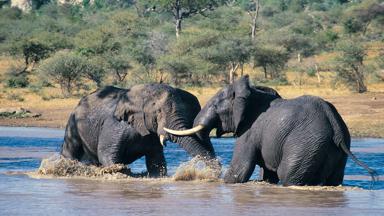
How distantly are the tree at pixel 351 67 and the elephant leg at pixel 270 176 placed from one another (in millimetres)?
23469

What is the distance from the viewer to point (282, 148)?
42.9ft

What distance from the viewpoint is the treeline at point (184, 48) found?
4334 centimetres

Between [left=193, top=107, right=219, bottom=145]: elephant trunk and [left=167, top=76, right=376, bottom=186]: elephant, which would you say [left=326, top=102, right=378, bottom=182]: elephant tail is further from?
[left=193, top=107, right=219, bottom=145]: elephant trunk

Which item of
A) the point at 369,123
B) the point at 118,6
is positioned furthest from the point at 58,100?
the point at 118,6

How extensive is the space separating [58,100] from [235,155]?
25.3m

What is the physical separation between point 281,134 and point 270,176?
1.21 meters

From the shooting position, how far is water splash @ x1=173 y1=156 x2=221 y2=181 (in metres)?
14.7

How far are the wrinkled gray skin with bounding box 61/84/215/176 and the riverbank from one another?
→ 12681 millimetres

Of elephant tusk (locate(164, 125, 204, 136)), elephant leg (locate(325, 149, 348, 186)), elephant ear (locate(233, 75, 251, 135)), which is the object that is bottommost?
elephant leg (locate(325, 149, 348, 186))

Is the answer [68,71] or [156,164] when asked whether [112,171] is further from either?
[68,71]

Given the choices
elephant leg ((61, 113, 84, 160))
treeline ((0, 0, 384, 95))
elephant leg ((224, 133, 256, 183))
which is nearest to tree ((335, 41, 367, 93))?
treeline ((0, 0, 384, 95))

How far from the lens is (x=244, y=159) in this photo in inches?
528

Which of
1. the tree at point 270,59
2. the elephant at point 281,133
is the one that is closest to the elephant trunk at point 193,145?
the elephant at point 281,133

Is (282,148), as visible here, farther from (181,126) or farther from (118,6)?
(118,6)
